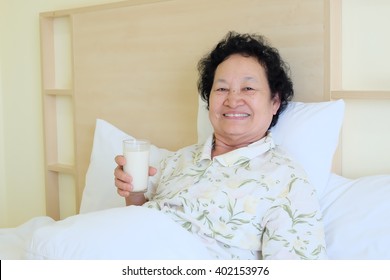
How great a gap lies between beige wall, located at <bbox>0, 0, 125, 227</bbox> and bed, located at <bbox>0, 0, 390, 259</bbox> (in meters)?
0.13

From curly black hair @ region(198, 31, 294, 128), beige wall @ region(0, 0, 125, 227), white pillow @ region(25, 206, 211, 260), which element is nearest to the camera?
white pillow @ region(25, 206, 211, 260)

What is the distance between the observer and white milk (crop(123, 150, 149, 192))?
1215mm

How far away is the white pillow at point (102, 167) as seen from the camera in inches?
67.1

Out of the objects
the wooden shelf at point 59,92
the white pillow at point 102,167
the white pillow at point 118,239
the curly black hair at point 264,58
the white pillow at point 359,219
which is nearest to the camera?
the white pillow at point 118,239

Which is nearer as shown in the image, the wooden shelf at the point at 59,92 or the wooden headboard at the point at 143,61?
the wooden headboard at the point at 143,61

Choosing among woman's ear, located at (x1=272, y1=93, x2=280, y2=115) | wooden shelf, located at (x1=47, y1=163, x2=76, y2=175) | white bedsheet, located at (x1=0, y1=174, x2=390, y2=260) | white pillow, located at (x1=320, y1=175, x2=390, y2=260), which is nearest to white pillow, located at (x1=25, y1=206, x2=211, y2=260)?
white bedsheet, located at (x1=0, y1=174, x2=390, y2=260)

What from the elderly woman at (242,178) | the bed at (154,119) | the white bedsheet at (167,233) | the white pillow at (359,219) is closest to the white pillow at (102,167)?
the bed at (154,119)

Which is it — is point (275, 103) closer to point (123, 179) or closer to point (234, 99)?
point (234, 99)

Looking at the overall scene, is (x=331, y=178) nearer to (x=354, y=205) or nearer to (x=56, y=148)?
(x=354, y=205)

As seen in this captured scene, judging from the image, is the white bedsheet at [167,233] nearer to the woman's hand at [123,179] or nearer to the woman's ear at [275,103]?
the woman's hand at [123,179]

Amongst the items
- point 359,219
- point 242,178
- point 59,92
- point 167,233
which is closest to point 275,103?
point 242,178

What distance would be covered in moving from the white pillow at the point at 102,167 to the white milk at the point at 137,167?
0.47 meters

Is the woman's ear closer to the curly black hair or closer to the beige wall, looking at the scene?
the curly black hair
